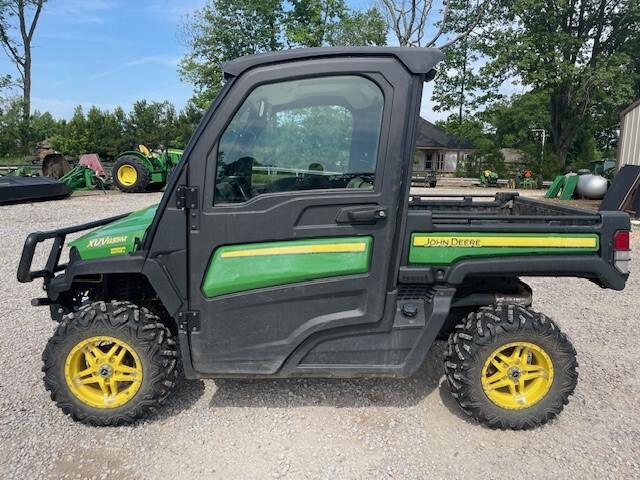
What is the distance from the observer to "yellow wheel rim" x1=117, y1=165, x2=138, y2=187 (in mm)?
16328

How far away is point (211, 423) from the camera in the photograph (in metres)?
2.91

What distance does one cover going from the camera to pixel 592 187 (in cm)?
1591

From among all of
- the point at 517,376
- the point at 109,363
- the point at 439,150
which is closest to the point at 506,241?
the point at 517,376

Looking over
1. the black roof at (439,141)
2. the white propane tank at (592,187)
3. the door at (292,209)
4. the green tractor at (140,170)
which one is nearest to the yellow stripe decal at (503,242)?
the door at (292,209)

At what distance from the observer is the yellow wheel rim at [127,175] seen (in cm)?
1633

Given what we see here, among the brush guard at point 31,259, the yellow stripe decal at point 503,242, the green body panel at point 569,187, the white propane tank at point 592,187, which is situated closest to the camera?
the yellow stripe decal at point 503,242

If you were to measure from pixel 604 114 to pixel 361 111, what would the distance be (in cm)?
3637

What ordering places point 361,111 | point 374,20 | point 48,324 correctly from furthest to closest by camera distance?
point 374,20
point 48,324
point 361,111

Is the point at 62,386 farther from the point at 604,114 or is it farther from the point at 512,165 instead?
the point at 604,114

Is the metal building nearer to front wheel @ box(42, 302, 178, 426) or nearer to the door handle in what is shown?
the door handle

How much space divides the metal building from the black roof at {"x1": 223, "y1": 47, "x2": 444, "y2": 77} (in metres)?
15.2

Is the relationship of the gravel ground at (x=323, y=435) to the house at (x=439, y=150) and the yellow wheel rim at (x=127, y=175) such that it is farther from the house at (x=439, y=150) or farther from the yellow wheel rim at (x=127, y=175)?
Result: the house at (x=439, y=150)

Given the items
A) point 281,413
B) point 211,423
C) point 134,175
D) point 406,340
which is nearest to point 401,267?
→ point 406,340

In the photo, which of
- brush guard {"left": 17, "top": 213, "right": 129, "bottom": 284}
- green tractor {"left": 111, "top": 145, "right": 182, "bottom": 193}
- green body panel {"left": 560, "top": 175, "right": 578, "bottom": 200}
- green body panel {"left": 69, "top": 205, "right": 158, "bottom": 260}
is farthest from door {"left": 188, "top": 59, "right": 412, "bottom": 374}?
green body panel {"left": 560, "top": 175, "right": 578, "bottom": 200}
